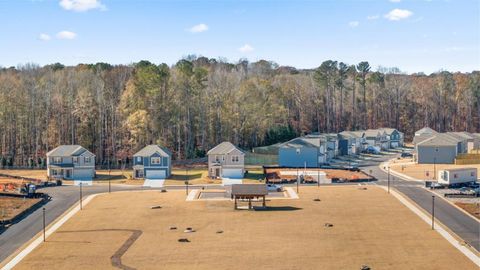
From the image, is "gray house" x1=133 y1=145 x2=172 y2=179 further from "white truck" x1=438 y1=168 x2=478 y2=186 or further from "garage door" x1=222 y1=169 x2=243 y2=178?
"white truck" x1=438 y1=168 x2=478 y2=186

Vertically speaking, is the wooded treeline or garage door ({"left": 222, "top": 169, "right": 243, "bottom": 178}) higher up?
the wooded treeline

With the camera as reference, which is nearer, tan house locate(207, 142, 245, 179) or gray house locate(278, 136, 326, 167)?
tan house locate(207, 142, 245, 179)

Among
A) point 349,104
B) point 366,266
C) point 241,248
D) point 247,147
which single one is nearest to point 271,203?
point 241,248

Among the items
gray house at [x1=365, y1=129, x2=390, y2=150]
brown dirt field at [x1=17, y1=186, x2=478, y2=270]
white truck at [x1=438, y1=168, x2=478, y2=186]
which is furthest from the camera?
gray house at [x1=365, y1=129, x2=390, y2=150]

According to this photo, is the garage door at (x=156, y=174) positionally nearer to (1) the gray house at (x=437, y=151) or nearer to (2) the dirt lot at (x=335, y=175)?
(2) the dirt lot at (x=335, y=175)

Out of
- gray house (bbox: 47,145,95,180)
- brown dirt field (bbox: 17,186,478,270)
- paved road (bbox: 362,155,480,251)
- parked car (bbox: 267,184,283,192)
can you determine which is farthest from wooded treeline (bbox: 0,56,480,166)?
brown dirt field (bbox: 17,186,478,270)

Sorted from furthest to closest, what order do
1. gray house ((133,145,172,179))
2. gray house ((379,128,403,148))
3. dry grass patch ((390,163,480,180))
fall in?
gray house ((379,128,403,148)) < gray house ((133,145,172,179)) < dry grass patch ((390,163,480,180))

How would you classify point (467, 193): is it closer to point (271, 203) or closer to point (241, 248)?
point (271, 203)

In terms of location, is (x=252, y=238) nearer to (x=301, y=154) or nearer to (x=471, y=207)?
(x=471, y=207)
